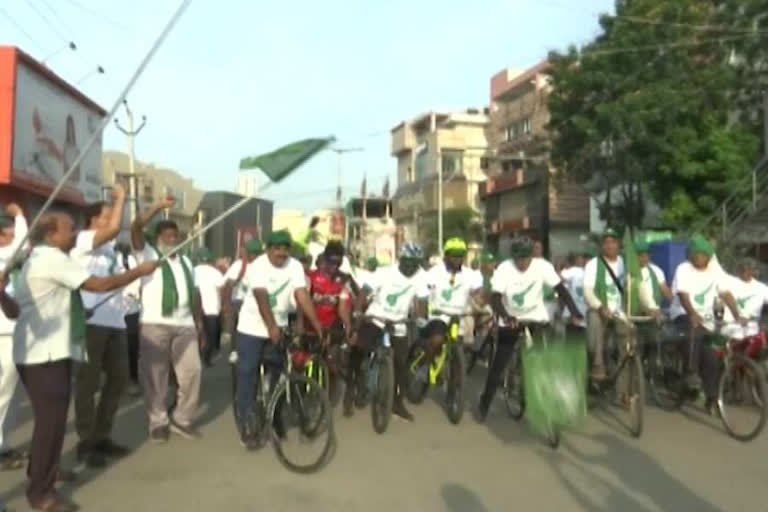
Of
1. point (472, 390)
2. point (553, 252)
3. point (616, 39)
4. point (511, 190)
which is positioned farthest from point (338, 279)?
point (511, 190)

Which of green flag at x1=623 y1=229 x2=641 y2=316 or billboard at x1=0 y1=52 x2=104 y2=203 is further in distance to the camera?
billboard at x1=0 y1=52 x2=104 y2=203

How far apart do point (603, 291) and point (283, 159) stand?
3.78 meters

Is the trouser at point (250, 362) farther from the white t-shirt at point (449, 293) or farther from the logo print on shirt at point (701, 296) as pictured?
the logo print on shirt at point (701, 296)

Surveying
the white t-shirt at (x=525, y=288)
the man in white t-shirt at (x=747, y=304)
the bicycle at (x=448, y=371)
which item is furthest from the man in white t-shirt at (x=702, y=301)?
the bicycle at (x=448, y=371)

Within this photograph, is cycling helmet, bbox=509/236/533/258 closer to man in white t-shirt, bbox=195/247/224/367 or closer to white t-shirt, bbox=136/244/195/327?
white t-shirt, bbox=136/244/195/327

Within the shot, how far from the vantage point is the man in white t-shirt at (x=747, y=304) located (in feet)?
32.6

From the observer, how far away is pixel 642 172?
106 feet

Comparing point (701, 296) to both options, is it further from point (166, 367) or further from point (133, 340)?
point (133, 340)

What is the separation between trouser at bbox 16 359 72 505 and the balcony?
99029mm

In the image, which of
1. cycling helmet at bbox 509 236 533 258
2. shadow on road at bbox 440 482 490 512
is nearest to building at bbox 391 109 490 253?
cycling helmet at bbox 509 236 533 258

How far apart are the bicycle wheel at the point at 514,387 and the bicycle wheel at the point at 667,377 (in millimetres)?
1636

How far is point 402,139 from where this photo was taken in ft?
353

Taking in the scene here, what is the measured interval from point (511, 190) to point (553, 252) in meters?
8.24

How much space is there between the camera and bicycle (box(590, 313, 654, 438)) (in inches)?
349
